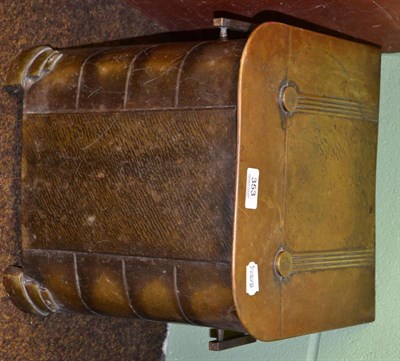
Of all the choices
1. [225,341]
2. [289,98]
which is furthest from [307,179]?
[225,341]

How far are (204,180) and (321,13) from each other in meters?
0.54

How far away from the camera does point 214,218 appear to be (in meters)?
1.70

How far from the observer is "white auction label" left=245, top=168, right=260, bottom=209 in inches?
65.7

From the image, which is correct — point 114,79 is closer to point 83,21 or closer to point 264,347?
point 83,21

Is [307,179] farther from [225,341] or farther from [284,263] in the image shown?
[225,341]

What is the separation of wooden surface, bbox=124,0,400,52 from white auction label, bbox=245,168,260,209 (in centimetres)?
49

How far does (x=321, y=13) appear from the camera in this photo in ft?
6.52

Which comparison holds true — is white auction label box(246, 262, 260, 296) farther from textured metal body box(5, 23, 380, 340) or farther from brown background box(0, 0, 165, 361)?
brown background box(0, 0, 165, 361)

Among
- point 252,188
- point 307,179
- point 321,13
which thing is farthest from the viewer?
point 321,13

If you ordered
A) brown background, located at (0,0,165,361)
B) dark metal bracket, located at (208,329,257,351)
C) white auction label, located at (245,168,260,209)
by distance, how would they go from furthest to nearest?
1. brown background, located at (0,0,165,361)
2. dark metal bracket, located at (208,329,257,351)
3. white auction label, located at (245,168,260,209)

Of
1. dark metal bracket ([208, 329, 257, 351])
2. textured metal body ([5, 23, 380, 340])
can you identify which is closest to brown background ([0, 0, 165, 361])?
textured metal body ([5, 23, 380, 340])

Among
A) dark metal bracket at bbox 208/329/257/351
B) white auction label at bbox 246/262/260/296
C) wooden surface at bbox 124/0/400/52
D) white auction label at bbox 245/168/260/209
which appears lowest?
dark metal bracket at bbox 208/329/257/351

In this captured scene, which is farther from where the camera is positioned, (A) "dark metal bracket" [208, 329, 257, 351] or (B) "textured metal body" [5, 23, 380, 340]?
(A) "dark metal bracket" [208, 329, 257, 351]

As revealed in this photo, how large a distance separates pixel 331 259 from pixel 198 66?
1.72 feet
